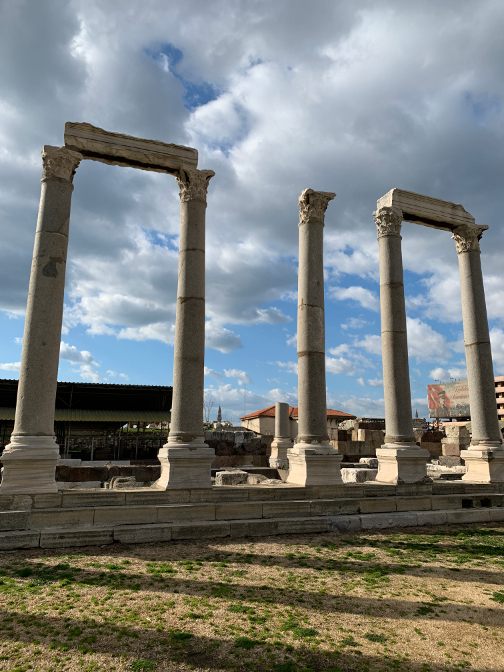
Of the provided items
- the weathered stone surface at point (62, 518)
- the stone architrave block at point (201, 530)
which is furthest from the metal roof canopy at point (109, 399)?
the stone architrave block at point (201, 530)

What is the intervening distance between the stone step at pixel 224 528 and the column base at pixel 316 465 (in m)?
1.42

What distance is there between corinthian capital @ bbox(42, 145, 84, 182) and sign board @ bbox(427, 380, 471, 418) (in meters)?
104

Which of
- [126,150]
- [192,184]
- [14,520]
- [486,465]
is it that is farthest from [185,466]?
[486,465]

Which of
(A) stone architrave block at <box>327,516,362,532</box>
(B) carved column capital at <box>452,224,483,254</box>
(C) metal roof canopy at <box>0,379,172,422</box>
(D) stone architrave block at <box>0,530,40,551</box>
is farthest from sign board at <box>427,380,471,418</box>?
(D) stone architrave block at <box>0,530,40,551</box>

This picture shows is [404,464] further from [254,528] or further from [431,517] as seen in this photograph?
[254,528]

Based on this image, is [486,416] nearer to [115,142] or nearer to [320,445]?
[320,445]

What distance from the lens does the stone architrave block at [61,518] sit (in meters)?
9.83

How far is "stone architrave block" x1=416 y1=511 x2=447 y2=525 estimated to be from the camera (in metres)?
12.4

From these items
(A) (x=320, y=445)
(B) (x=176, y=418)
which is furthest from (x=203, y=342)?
(A) (x=320, y=445)

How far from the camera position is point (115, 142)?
44.8ft

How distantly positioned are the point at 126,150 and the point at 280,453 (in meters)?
15.2

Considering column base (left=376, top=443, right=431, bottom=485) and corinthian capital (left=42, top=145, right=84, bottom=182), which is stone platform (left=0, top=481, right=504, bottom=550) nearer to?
column base (left=376, top=443, right=431, bottom=485)

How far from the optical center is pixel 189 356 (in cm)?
1281

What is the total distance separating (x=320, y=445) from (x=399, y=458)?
9.07 feet
